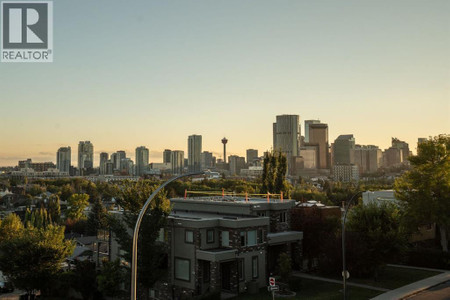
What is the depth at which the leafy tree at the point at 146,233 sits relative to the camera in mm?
36031

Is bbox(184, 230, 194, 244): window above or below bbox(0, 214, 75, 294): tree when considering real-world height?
above

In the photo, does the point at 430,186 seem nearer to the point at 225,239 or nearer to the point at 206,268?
the point at 225,239

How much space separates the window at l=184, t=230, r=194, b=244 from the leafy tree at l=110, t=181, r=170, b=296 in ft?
7.61

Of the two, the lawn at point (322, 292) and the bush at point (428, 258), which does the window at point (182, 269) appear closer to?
the lawn at point (322, 292)

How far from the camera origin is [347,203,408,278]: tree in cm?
4044

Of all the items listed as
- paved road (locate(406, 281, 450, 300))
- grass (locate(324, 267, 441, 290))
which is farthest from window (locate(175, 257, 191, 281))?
paved road (locate(406, 281, 450, 300))

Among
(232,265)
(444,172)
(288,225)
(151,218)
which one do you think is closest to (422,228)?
(444,172)

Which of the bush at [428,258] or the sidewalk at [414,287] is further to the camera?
the bush at [428,258]

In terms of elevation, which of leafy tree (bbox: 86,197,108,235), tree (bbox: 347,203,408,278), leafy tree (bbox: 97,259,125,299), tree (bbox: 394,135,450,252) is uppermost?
tree (bbox: 394,135,450,252)

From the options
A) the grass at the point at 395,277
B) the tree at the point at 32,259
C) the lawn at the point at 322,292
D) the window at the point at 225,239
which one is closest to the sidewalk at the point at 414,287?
the grass at the point at 395,277

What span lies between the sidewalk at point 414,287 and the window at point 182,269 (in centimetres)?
1585

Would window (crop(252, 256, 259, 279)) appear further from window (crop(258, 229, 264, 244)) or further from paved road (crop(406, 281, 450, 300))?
paved road (crop(406, 281, 450, 300))

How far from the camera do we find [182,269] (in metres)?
38.4

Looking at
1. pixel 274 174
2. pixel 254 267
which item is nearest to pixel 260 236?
pixel 254 267
